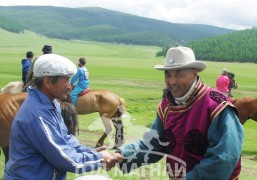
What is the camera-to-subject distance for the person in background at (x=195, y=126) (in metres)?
3.04

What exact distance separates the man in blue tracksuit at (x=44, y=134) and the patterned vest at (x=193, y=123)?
2.62ft

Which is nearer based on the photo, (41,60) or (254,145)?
(41,60)

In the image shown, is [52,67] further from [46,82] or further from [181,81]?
[181,81]

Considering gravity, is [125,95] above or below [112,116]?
below

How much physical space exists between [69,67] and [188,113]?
3.43ft

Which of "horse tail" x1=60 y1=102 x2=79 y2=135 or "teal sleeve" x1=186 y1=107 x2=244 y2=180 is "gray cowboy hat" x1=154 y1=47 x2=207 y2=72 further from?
"horse tail" x1=60 y1=102 x2=79 y2=135

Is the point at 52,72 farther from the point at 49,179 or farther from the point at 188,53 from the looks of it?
the point at 188,53

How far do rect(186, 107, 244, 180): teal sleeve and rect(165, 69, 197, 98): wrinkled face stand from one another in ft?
1.33

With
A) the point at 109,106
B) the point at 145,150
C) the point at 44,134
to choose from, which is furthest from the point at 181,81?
the point at 109,106

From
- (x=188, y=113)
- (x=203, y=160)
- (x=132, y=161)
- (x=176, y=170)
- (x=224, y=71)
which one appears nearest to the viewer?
(x=203, y=160)

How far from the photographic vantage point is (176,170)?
140 inches

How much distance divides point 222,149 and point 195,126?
1.07 ft

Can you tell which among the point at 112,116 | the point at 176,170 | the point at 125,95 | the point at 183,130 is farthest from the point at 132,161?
the point at 125,95

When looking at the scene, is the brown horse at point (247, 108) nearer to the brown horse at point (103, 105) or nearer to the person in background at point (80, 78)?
the brown horse at point (103, 105)
